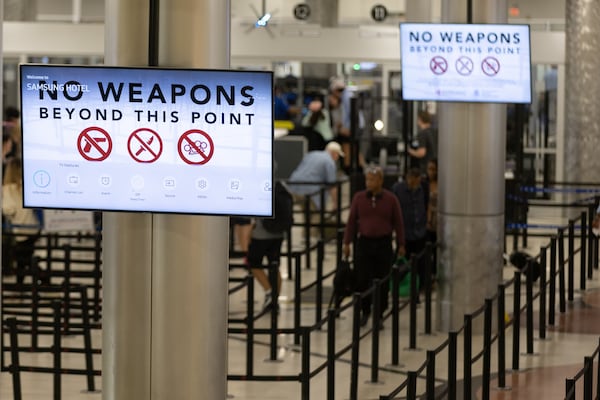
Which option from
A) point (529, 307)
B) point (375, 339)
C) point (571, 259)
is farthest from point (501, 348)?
point (571, 259)

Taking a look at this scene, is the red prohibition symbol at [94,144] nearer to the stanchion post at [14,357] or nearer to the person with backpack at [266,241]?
the stanchion post at [14,357]

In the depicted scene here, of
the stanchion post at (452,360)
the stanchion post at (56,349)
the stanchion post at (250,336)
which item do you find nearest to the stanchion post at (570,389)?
the stanchion post at (452,360)

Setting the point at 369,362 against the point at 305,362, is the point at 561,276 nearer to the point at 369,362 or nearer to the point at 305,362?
the point at 369,362

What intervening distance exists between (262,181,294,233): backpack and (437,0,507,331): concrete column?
64.5 inches

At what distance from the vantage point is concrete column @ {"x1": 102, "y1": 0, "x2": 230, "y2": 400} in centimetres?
705

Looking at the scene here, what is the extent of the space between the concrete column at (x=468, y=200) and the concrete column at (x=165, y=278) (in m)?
7.26

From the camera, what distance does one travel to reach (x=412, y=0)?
23.0m

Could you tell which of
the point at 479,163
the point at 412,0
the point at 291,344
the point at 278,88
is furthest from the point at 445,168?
the point at 278,88

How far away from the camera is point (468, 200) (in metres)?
14.2

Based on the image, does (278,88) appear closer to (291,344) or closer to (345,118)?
(345,118)

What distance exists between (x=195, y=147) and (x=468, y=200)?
770 centimetres

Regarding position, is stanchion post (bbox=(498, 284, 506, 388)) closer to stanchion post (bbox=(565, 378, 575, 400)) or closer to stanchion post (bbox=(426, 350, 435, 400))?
stanchion post (bbox=(426, 350, 435, 400))

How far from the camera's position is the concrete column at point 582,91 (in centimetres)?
2217

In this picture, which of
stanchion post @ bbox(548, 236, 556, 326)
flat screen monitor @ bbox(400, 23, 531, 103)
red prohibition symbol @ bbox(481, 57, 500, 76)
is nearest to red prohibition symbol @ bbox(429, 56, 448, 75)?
flat screen monitor @ bbox(400, 23, 531, 103)
